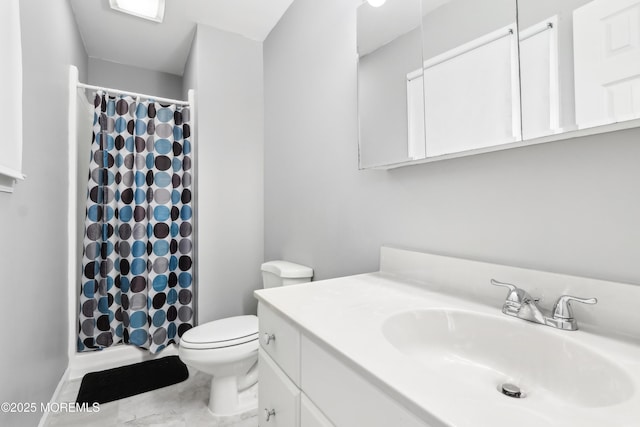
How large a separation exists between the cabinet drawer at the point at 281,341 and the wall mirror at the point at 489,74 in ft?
2.35

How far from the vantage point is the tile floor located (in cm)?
151

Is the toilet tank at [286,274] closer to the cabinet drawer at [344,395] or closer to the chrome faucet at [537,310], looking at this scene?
the cabinet drawer at [344,395]

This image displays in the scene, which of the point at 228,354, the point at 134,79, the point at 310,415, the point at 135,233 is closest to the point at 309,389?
the point at 310,415

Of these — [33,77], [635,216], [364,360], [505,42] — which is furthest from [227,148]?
[635,216]

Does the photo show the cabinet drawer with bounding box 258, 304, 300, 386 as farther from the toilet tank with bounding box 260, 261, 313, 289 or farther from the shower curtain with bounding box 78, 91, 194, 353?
the shower curtain with bounding box 78, 91, 194, 353

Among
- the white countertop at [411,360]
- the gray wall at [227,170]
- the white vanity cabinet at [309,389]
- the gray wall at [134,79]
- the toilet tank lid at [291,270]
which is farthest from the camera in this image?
the gray wall at [134,79]

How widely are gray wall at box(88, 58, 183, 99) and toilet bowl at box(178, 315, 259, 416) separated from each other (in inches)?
92.7

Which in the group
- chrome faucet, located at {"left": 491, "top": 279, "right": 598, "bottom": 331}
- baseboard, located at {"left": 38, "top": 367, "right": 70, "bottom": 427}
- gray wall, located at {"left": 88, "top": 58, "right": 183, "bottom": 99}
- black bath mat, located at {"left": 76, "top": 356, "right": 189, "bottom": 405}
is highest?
gray wall, located at {"left": 88, "top": 58, "right": 183, "bottom": 99}

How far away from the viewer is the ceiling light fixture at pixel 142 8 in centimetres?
194

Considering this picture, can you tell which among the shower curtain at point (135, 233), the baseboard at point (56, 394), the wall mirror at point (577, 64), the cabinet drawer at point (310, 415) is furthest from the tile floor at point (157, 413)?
the wall mirror at point (577, 64)

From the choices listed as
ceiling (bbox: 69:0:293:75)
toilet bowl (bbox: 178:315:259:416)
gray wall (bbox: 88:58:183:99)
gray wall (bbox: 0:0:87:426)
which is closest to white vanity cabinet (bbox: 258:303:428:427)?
toilet bowl (bbox: 178:315:259:416)

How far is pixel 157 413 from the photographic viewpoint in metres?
1.58

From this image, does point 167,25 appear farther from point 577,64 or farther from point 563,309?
point 563,309

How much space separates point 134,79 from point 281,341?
2990 millimetres
